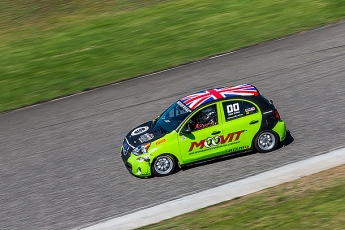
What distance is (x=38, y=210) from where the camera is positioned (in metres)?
12.9

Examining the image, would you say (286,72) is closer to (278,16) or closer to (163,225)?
(278,16)

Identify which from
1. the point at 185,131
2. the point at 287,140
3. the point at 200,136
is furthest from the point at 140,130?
the point at 287,140

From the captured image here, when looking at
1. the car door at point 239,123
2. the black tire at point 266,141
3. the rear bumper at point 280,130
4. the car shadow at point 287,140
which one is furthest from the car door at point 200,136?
the car shadow at point 287,140

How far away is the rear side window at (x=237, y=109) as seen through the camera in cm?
1371

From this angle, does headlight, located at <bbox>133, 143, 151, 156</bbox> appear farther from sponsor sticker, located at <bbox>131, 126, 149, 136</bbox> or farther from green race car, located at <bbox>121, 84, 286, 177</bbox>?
sponsor sticker, located at <bbox>131, 126, 149, 136</bbox>

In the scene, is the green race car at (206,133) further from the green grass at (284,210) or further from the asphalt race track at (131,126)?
the green grass at (284,210)

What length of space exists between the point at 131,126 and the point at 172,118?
10.2 feet

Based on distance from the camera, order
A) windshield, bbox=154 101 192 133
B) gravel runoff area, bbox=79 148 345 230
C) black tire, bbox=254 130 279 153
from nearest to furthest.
A: 1. gravel runoff area, bbox=79 148 345 230
2. windshield, bbox=154 101 192 133
3. black tire, bbox=254 130 279 153

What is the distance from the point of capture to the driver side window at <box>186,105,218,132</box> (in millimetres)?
13602

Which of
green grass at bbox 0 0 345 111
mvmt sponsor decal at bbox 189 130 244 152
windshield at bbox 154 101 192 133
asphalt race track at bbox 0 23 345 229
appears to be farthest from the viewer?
green grass at bbox 0 0 345 111

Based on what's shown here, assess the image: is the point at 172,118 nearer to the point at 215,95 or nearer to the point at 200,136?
the point at 200,136

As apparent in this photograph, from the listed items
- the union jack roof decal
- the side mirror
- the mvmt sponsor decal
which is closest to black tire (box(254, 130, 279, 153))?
the mvmt sponsor decal

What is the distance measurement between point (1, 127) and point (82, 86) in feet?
11.1

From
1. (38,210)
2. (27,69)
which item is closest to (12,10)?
(27,69)
